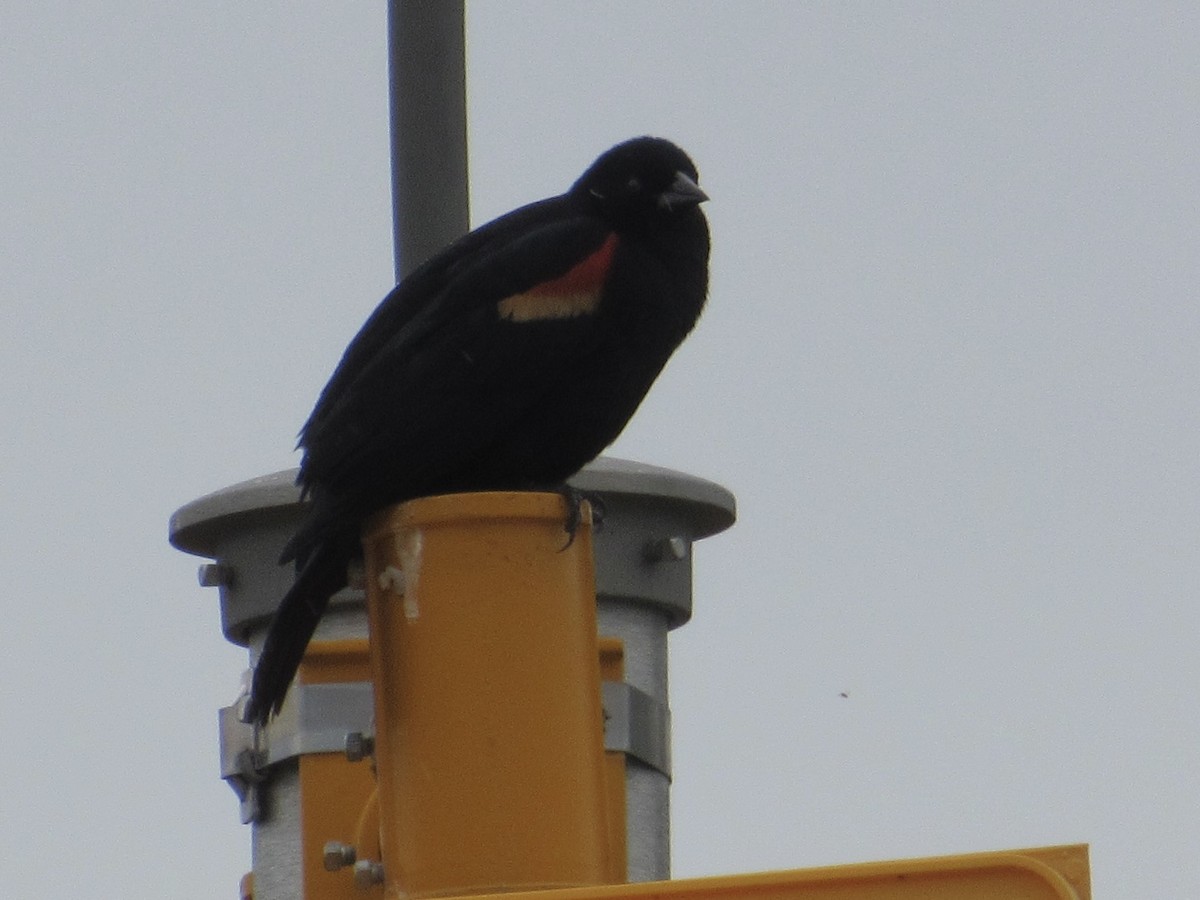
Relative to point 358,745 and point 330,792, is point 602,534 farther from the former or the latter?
point 358,745

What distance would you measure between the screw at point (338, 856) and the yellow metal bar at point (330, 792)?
0.02 meters

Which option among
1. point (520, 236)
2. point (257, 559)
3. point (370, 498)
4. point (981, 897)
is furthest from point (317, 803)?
point (981, 897)

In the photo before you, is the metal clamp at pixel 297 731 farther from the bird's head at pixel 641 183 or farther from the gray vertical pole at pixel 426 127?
the bird's head at pixel 641 183

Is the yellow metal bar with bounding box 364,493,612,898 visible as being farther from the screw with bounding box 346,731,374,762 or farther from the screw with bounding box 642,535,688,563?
the screw with bounding box 642,535,688,563

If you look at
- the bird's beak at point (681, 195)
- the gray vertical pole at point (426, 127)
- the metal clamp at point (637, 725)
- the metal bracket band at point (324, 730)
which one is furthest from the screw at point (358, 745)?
the bird's beak at point (681, 195)

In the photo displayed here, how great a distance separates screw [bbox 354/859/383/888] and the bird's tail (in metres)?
0.66

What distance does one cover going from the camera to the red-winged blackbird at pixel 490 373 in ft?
12.7

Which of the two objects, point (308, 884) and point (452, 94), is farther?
point (452, 94)

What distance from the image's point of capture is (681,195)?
15.8 ft

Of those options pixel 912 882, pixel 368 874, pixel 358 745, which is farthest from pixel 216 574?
pixel 912 882

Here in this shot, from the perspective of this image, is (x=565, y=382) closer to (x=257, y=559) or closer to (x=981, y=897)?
(x=257, y=559)

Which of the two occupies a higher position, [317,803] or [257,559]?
[257,559]

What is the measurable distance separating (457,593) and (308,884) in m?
0.81

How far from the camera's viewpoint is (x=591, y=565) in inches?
121
